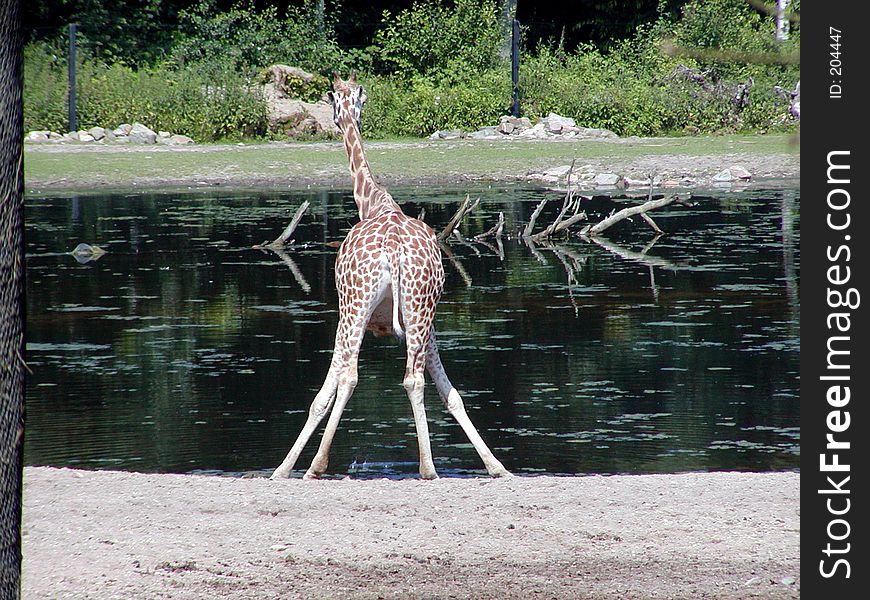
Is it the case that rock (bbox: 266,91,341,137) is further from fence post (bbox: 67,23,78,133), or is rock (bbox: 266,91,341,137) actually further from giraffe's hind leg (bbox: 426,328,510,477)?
giraffe's hind leg (bbox: 426,328,510,477)

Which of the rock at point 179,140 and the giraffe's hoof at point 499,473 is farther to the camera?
the rock at point 179,140

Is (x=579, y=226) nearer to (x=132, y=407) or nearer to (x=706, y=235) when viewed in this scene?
(x=706, y=235)

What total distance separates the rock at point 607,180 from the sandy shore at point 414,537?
60.7ft

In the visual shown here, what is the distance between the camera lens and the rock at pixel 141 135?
30.2 meters

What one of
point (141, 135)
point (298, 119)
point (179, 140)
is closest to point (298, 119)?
point (298, 119)

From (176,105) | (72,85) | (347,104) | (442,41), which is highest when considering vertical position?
(442,41)

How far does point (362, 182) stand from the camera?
29.0ft

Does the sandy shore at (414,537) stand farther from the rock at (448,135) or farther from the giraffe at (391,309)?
the rock at (448,135)

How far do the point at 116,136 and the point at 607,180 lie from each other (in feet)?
36.2

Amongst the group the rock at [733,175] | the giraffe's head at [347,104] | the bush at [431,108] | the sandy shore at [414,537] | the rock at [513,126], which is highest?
the bush at [431,108]

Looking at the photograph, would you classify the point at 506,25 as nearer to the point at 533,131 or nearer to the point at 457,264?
the point at 533,131

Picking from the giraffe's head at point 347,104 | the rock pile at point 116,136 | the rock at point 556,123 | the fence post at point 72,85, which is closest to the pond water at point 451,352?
the giraffe's head at point 347,104

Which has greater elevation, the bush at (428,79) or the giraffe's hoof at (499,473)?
the bush at (428,79)

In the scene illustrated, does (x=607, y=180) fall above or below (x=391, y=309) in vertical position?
above
